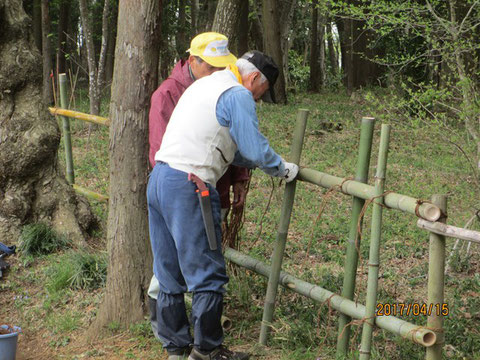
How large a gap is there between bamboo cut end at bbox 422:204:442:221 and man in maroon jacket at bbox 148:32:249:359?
1.57 metres

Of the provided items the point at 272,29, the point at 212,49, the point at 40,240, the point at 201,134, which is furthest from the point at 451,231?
the point at 272,29

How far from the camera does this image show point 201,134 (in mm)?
3646

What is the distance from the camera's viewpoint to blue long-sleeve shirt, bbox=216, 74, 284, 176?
11.5 ft

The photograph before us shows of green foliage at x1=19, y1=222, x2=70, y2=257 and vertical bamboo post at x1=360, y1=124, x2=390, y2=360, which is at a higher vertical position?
vertical bamboo post at x1=360, y1=124, x2=390, y2=360

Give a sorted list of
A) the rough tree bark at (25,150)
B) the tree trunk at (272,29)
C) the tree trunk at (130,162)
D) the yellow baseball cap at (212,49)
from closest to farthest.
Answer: the yellow baseball cap at (212,49) < the tree trunk at (130,162) < the rough tree bark at (25,150) < the tree trunk at (272,29)

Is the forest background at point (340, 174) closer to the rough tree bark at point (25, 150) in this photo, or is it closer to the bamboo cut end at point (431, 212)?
the rough tree bark at point (25, 150)

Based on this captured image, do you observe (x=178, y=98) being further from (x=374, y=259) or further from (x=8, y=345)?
(x=8, y=345)

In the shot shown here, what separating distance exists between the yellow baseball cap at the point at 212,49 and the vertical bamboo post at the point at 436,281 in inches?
62.8

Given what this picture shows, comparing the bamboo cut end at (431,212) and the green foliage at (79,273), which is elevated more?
the bamboo cut end at (431,212)

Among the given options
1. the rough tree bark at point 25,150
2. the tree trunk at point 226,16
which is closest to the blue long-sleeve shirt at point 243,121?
the rough tree bark at point 25,150

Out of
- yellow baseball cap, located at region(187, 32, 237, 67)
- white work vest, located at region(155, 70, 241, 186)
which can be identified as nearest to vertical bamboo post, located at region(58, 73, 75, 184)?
yellow baseball cap, located at region(187, 32, 237, 67)

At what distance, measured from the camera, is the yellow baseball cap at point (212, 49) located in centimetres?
395

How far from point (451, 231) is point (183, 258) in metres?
1.55

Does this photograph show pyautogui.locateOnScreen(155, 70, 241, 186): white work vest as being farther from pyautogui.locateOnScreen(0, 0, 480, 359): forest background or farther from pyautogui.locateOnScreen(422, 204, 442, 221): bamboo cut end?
pyautogui.locateOnScreen(422, 204, 442, 221): bamboo cut end
